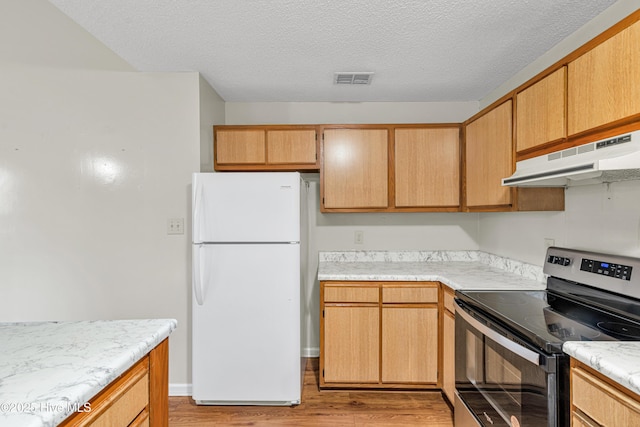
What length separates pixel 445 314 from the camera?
2289 millimetres

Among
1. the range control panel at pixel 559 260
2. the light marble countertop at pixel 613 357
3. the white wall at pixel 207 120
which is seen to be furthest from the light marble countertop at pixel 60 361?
the range control panel at pixel 559 260

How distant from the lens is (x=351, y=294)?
243 cm

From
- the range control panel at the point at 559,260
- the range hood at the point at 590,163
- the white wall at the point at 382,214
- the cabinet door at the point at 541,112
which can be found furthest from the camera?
the white wall at the point at 382,214

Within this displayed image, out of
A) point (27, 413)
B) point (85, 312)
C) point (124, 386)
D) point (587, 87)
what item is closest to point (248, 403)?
point (85, 312)

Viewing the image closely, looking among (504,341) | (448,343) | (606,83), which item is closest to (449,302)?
(448,343)

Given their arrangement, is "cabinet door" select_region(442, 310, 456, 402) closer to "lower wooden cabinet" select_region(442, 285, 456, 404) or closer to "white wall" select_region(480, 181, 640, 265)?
"lower wooden cabinet" select_region(442, 285, 456, 404)

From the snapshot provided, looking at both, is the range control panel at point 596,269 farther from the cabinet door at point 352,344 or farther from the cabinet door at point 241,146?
the cabinet door at point 241,146

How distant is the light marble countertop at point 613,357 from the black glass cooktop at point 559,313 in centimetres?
7

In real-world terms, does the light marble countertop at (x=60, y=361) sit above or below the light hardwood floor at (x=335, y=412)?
above

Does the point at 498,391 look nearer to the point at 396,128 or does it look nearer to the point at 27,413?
the point at 27,413

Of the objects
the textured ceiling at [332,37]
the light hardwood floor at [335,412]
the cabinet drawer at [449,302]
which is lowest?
the light hardwood floor at [335,412]

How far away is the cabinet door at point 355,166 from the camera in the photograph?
2.71m

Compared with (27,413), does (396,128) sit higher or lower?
higher

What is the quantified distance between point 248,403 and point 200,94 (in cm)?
222
